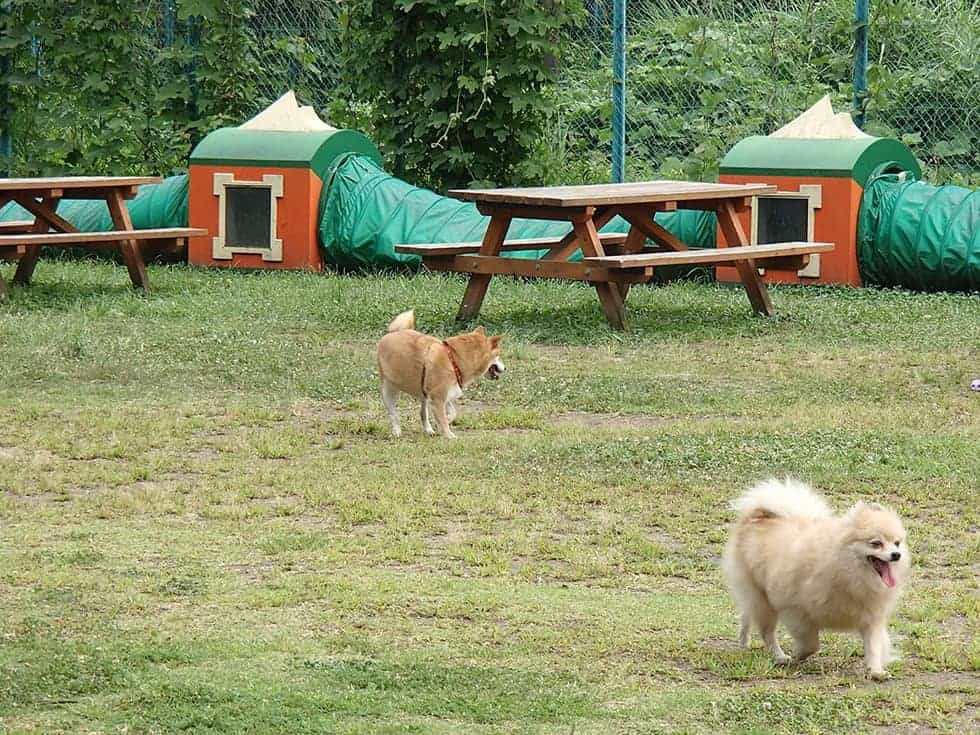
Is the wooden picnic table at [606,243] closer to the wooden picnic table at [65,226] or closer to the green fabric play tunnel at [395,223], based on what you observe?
the green fabric play tunnel at [395,223]

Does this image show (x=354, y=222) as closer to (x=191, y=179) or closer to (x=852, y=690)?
(x=191, y=179)

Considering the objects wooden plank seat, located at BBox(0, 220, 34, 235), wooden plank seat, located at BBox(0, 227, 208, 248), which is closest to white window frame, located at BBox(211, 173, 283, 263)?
wooden plank seat, located at BBox(0, 227, 208, 248)

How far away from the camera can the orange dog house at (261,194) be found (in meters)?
14.5

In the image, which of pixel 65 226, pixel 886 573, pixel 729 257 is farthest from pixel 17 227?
pixel 886 573

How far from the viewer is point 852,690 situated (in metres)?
4.69

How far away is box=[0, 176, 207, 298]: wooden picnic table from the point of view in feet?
41.1

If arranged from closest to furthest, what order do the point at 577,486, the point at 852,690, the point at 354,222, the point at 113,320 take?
the point at 852,690 → the point at 577,486 → the point at 113,320 → the point at 354,222

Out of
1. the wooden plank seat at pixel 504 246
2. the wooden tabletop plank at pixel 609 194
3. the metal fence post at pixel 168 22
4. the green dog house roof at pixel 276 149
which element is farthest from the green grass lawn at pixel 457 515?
the metal fence post at pixel 168 22

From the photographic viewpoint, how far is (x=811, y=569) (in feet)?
15.6

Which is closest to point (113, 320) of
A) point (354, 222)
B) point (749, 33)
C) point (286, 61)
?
point (354, 222)

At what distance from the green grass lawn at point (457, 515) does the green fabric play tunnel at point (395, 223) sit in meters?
1.87

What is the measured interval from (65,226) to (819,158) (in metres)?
5.85

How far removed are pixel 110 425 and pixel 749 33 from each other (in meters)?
10.7

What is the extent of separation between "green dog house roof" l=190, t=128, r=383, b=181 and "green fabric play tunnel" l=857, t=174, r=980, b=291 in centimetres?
438
